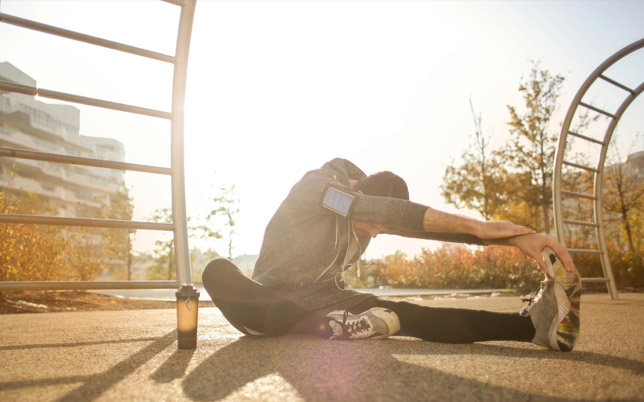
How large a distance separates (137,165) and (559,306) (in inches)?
83.7

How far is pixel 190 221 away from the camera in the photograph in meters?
15.3

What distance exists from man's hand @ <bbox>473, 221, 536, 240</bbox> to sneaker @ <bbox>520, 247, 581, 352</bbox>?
132 mm

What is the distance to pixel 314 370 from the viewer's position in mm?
1433

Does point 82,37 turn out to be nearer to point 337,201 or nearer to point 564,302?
point 337,201

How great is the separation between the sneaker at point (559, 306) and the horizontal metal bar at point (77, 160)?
2.02 m

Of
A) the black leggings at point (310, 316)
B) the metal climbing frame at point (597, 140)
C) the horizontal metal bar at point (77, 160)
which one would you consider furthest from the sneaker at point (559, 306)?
the metal climbing frame at point (597, 140)

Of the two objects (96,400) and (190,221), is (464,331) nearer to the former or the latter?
Answer: (96,400)

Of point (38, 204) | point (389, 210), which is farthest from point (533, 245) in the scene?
point (38, 204)

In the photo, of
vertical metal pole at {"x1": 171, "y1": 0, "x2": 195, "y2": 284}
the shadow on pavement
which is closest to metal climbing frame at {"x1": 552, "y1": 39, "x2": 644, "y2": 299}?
the shadow on pavement

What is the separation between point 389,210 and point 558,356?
799 mm

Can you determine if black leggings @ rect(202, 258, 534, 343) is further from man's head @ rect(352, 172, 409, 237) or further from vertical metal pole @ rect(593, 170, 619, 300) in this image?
vertical metal pole @ rect(593, 170, 619, 300)

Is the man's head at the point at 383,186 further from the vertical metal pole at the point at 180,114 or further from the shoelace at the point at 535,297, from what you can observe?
the vertical metal pole at the point at 180,114

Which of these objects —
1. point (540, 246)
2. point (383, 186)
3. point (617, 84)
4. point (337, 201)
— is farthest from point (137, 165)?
point (617, 84)

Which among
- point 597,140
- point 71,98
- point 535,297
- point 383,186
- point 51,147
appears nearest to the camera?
point 535,297
